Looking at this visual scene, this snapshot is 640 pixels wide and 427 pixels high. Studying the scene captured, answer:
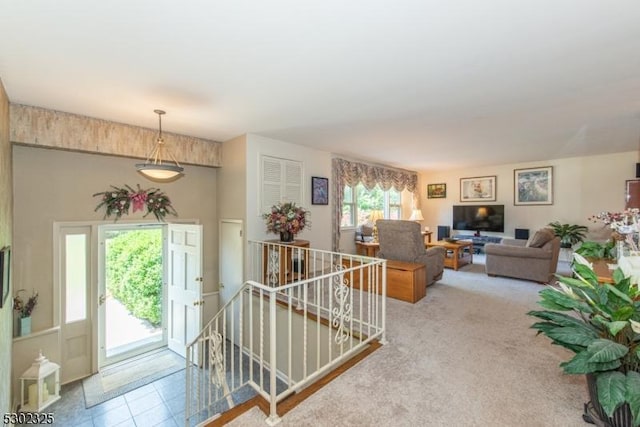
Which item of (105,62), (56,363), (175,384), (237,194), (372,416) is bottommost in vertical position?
(175,384)

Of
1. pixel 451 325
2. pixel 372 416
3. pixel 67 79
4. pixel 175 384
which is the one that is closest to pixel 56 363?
pixel 175 384

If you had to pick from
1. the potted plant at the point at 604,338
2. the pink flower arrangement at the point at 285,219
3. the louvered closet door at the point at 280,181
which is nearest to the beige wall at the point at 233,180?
the louvered closet door at the point at 280,181

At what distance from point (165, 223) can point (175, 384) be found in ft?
7.53

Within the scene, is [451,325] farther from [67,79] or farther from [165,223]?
[67,79]

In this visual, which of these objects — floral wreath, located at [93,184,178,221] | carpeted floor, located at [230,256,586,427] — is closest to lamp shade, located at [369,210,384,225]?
carpeted floor, located at [230,256,586,427]

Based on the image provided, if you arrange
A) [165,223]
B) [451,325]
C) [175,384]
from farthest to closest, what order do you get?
[165,223] < [175,384] < [451,325]

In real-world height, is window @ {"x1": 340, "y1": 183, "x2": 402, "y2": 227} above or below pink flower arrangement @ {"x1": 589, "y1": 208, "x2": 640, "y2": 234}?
above

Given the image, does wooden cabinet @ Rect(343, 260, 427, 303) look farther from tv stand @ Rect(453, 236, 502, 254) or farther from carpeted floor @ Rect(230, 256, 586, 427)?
tv stand @ Rect(453, 236, 502, 254)

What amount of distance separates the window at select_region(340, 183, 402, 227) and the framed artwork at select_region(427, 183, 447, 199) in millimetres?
1028

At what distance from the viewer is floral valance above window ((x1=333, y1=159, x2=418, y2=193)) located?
5910 mm

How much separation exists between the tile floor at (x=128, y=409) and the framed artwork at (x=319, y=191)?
138 inches

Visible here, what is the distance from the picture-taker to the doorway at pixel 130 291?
3959 millimetres

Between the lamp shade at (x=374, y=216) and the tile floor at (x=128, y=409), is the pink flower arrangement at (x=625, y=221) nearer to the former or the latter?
the lamp shade at (x=374, y=216)

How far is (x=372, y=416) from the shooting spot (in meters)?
1.83
